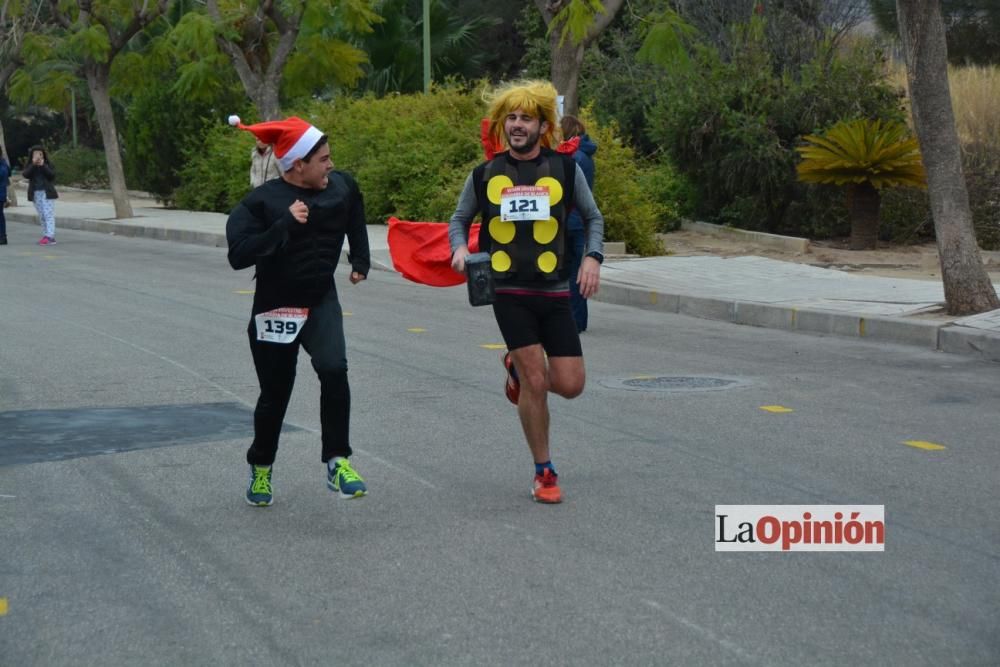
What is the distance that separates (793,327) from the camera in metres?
13.6

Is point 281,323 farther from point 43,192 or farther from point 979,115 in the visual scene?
point 43,192

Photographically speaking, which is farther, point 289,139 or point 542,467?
point 542,467

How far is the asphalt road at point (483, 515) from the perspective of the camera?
4.70m

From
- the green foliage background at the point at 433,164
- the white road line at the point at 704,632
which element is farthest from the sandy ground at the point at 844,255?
the white road line at the point at 704,632

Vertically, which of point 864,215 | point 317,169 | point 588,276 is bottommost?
point 864,215

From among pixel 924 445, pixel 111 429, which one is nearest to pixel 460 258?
pixel 111 429

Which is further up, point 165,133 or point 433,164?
point 165,133

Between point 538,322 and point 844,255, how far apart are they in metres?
14.5

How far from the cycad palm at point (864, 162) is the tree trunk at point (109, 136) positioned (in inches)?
588

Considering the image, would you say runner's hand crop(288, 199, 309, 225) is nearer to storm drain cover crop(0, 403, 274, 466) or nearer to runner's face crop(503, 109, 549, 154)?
runner's face crop(503, 109, 549, 154)

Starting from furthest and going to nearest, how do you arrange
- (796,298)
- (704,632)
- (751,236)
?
(751,236)
(796,298)
(704,632)

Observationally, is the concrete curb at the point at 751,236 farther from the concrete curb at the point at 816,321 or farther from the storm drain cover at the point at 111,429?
the storm drain cover at the point at 111,429

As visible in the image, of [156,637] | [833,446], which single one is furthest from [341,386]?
[833,446]

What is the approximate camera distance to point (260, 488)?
644cm
